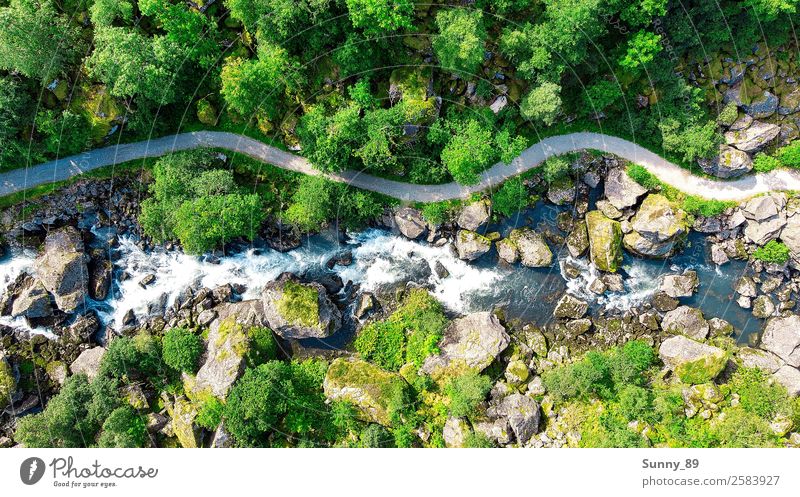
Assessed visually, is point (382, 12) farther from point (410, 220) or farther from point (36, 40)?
Result: point (36, 40)

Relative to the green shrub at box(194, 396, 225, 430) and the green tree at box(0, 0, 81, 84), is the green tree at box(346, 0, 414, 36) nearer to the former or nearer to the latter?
the green tree at box(0, 0, 81, 84)

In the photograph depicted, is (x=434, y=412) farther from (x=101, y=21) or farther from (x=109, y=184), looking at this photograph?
(x=101, y=21)

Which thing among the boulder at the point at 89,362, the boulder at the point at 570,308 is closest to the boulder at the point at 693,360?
the boulder at the point at 570,308

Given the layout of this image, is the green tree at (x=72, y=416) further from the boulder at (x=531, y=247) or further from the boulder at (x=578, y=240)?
the boulder at (x=578, y=240)

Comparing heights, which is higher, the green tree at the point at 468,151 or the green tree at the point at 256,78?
the green tree at the point at 256,78

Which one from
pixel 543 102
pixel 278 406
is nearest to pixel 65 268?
pixel 278 406

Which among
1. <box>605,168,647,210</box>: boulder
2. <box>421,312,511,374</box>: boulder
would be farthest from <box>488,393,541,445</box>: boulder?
<box>605,168,647,210</box>: boulder

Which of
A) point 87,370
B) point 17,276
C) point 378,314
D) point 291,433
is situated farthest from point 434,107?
point 17,276
